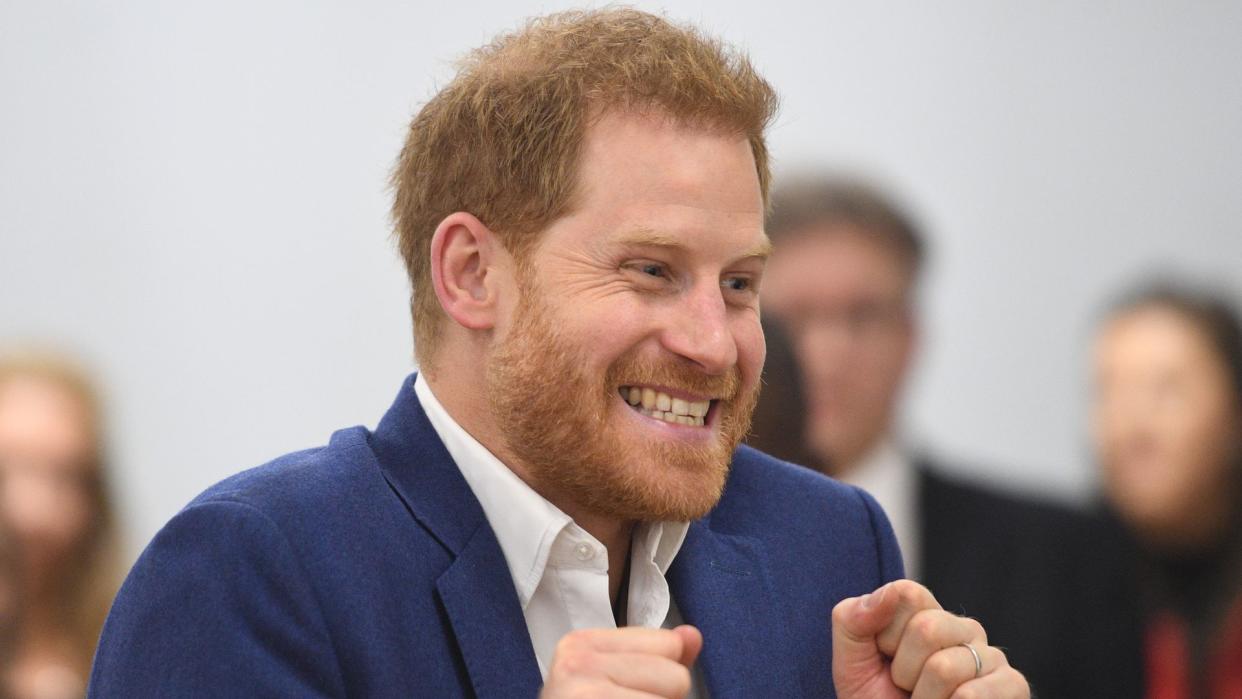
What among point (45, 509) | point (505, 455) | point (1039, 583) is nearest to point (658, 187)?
point (505, 455)

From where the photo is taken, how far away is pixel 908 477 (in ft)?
16.6

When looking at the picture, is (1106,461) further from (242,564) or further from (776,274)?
(242,564)

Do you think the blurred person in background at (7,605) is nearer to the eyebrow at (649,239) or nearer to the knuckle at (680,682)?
the eyebrow at (649,239)

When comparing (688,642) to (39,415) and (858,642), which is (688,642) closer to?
(858,642)

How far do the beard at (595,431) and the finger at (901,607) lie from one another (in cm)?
29

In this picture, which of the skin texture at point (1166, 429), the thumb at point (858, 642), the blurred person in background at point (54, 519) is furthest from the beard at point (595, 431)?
the skin texture at point (1166, 429)

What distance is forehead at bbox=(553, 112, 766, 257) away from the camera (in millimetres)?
2162

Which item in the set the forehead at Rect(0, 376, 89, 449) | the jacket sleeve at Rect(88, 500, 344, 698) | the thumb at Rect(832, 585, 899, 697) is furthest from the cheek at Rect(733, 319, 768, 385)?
the forehead at Rect(0, 376, 89, 449)

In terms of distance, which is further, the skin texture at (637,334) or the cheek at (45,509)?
the cheek at (45,509)

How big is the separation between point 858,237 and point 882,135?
36 cm

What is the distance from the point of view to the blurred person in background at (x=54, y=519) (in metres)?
4.49

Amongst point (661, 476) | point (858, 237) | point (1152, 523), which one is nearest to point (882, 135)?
point (858, 237)

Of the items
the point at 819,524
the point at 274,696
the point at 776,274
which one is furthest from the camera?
the point at 776,274

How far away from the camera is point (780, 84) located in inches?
201
